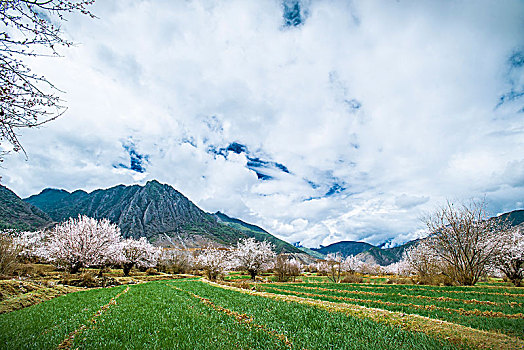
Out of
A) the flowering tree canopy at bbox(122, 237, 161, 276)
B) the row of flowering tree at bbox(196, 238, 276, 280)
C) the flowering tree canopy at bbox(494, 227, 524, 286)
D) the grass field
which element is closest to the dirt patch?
the grass field

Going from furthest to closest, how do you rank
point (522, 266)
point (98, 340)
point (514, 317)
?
point (522, 266)
point (514, 317)
point (98, 340)

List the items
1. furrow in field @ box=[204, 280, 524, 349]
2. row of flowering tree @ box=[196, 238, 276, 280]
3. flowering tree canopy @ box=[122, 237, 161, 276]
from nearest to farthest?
furrow in field @ box=[204, 280, 524, 349] → row of flowering tree @ box=[196, 238, 276, 280] → flowering tree canopy @ box=[122, 237, 161, 276]

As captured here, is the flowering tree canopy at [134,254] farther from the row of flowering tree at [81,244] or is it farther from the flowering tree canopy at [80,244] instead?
the flowering tree canopy at [80,244]

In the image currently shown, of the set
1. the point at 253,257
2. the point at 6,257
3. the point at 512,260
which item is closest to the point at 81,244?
the point at 6,257

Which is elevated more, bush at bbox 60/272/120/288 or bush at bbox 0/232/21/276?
bush at bbox 0/232/21/276

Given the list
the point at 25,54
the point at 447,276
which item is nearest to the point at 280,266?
the point at 447,276

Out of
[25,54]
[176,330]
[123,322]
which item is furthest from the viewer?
[123,322]

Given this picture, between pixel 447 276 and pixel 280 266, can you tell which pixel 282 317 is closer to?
pixel 447 276

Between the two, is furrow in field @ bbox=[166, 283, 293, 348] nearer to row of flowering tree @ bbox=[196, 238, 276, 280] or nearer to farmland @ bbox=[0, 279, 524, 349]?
farmland @ bbox=[0, 279, 524, 349]

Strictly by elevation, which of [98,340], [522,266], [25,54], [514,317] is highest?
[25,54]

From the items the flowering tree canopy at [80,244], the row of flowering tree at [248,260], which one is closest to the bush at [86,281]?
→ the flowering tree canopy at [80,244]

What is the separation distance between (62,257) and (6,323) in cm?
3317

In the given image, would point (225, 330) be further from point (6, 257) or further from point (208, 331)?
point (6, 257)

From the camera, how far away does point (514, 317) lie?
457 inches
